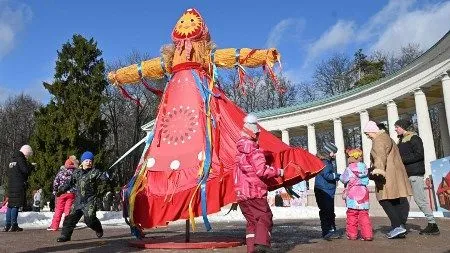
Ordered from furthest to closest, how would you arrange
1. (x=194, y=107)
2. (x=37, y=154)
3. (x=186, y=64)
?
(x=37, y=154), (x=186, y=64), (x=194, y=107)

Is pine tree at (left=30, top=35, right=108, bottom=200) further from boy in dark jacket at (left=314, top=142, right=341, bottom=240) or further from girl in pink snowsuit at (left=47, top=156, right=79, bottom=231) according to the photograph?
boy in dark jacket at (left=314, top=142, right=341, bottom=240)

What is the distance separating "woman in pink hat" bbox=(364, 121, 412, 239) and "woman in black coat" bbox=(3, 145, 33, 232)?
774cm

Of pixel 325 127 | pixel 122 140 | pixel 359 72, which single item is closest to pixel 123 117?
pixel 122 140

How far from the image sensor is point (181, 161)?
6605 mm

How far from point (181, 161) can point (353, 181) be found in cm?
302

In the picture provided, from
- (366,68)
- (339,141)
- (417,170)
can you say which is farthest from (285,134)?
(417,170)

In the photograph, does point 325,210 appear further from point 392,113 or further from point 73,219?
point 392,113

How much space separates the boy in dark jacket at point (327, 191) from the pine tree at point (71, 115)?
17795mm

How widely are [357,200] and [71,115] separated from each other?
2064cm

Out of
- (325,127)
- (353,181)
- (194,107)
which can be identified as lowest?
(353,181)

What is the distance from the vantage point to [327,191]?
825 centimetres

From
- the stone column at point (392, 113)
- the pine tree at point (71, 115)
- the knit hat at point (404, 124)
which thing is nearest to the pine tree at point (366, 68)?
the stone column at point (392, 113)

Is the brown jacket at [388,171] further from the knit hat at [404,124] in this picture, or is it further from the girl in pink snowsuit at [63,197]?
the girl in pink snowsuit at [63,197]

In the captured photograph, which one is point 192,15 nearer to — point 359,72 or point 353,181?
point 353,181
